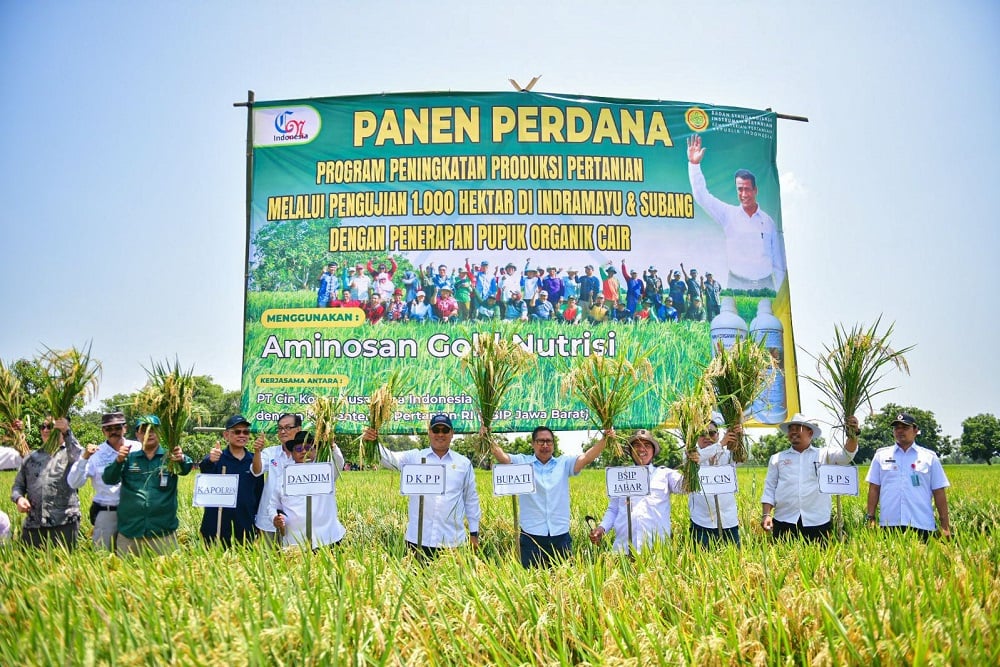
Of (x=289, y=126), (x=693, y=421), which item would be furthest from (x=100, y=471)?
(x=289, y=126)

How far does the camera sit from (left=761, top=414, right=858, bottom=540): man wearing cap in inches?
241

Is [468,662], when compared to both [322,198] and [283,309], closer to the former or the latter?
[283,309]

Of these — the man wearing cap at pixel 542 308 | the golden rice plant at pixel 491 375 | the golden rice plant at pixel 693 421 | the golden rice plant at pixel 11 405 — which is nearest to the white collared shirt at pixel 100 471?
the golden rice plant at pixel 11 405

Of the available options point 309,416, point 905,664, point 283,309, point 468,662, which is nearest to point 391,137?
point 283,309

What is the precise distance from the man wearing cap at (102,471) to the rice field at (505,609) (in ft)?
4.35

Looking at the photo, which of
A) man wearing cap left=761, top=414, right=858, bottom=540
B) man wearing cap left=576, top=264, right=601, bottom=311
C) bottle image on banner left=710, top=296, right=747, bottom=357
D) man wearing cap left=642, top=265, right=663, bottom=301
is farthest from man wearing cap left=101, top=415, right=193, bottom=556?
bottle image on banner left=710, top=296, right=747, bottom=357

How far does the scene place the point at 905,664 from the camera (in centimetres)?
268

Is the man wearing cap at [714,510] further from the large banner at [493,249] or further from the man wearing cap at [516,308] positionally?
the man wearing cap at [516,308]

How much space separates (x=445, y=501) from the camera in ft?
18.7

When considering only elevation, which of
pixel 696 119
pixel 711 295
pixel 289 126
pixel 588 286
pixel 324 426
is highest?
pixel 696 119

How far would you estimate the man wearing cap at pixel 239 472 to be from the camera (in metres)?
5.79

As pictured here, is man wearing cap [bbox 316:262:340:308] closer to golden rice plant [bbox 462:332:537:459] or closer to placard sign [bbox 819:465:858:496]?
Result: golden rice plant [bbox 462:332:537:459]

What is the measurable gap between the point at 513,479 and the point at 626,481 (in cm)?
87

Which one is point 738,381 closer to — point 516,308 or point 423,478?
point 423,478
